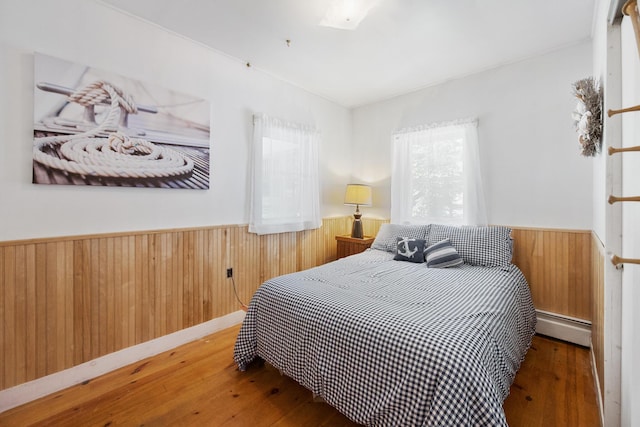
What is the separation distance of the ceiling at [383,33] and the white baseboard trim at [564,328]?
233cm

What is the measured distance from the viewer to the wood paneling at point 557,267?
232cm

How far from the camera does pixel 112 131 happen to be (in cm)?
195

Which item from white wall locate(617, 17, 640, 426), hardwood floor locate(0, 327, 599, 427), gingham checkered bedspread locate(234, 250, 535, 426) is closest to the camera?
white wall locate(617, 17, 640, 426)

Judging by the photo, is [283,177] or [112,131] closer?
[112,131]

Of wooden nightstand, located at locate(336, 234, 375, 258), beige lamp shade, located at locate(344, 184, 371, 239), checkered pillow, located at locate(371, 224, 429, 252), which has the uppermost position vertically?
beige lamp shade, located at locate(344, 184, 371, 239)

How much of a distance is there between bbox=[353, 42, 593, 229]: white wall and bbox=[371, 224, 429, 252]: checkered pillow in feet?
2.28

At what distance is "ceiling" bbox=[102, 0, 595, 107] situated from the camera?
1911 millimetres

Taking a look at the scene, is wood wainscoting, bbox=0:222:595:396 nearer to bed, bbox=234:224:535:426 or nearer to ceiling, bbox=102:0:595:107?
bed, bbox=234:224:535:426

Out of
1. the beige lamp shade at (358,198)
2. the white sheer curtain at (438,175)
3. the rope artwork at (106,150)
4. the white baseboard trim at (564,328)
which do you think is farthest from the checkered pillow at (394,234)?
the rope artwork at (106,150)

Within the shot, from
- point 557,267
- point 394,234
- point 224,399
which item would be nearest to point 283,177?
point 394,234

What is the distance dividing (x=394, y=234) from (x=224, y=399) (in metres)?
2.12

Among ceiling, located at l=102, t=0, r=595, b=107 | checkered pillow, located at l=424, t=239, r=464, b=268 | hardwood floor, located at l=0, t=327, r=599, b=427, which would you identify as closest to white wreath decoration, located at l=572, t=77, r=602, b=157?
ceiling, located at l=102, t=0, r=595, b=107

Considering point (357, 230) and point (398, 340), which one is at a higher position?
point (357, 230)

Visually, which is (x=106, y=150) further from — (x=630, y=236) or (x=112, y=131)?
(x=630, y=236)
